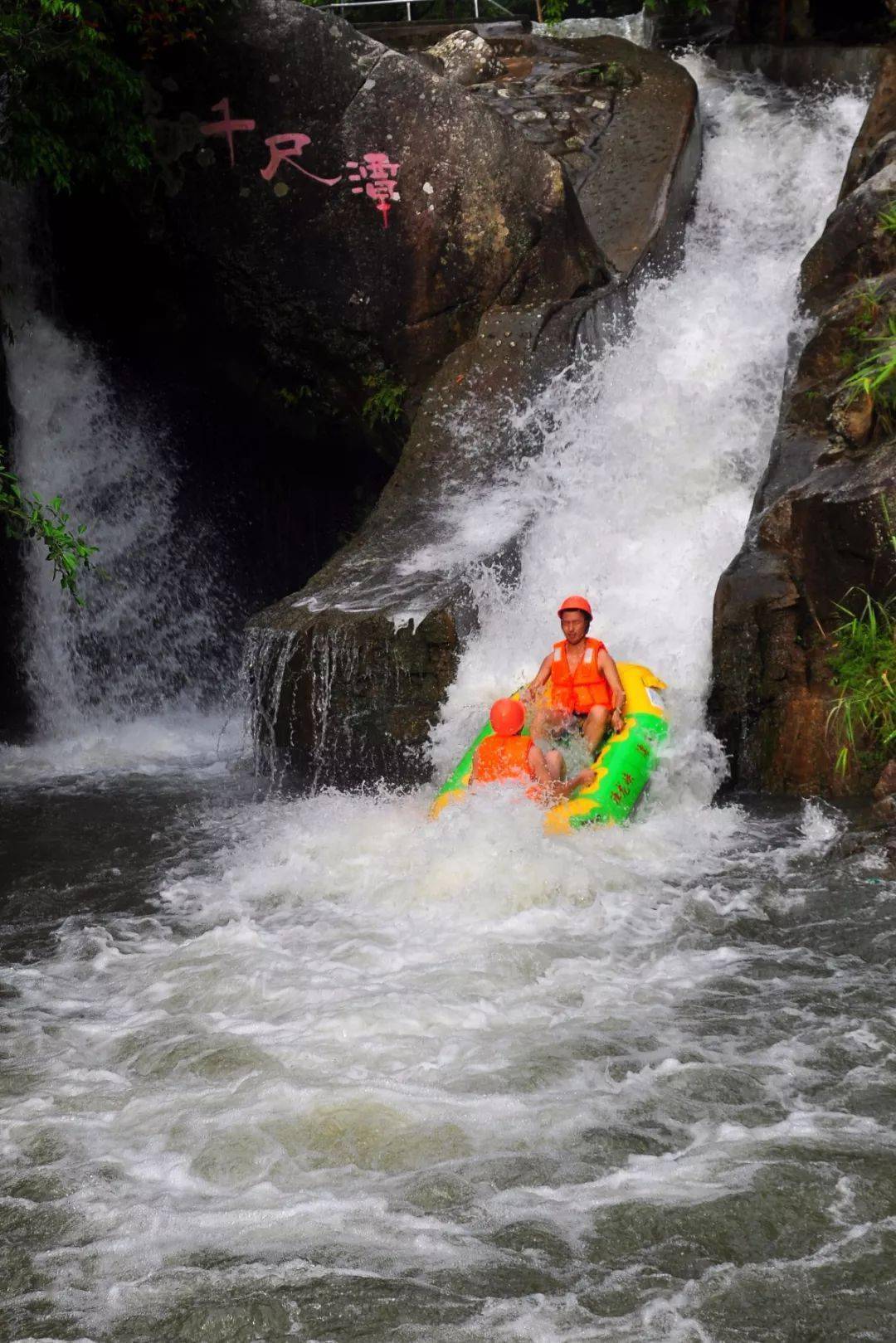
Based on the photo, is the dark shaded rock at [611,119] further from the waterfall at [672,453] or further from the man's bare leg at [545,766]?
the man's bare leg at [545,766]

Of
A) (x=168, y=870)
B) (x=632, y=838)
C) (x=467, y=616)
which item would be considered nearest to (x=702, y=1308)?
(x=632, y=838)

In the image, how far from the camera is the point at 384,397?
408 inches

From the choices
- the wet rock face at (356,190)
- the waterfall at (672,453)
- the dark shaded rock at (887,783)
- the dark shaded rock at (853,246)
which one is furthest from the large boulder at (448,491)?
the dark shaded rock at (887,783)

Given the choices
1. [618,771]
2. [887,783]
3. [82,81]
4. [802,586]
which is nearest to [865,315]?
[802,586]

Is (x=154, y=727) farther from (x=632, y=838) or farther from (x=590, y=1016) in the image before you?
(x=590, y=1016)

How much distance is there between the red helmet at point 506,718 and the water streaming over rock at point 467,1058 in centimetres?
37

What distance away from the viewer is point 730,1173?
378 centimetres

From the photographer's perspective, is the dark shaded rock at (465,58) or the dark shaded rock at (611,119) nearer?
the dark shaded rock at (611,119)

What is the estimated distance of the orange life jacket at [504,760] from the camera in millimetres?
6414

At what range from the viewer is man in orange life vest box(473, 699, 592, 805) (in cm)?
641

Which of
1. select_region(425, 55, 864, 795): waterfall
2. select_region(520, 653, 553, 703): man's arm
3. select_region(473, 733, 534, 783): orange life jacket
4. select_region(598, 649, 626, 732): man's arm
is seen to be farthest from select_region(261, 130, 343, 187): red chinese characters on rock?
select_region(473, 733, 534, 783): orange life jacket

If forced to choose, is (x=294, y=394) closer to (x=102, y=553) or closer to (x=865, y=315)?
(x=102, y=553)

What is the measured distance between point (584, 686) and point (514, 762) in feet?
2.88

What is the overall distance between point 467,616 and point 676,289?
14.6 ft
